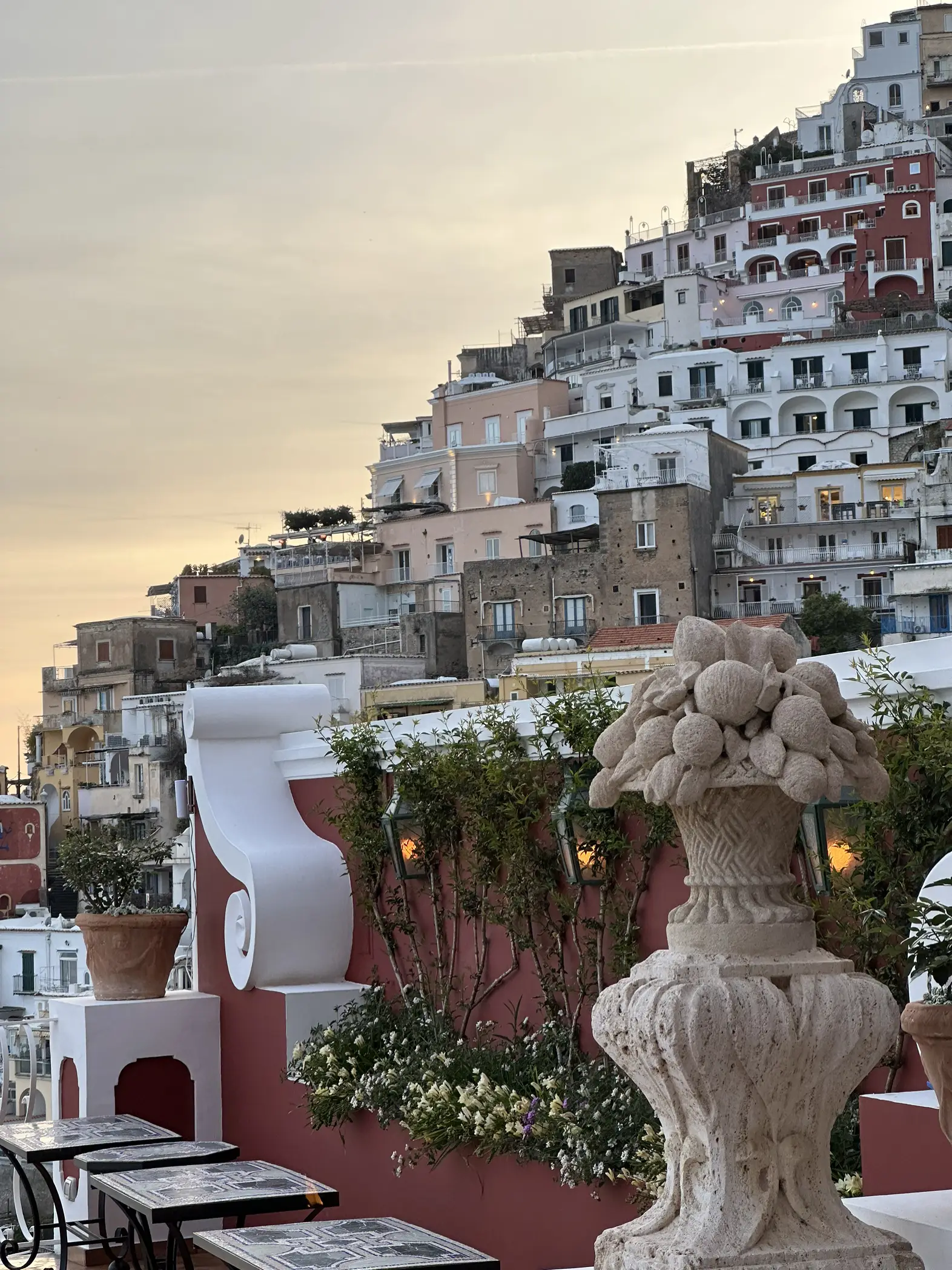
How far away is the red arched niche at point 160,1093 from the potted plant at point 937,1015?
19.7 feet

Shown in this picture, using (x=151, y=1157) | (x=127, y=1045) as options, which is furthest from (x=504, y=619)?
(x=151, y=1157)

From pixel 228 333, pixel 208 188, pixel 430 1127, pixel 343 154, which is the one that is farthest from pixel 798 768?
pixel 228 333

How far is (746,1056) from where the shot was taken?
3527 millimetres

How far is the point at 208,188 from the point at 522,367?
1902 inches

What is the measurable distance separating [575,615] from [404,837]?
41.4 metres

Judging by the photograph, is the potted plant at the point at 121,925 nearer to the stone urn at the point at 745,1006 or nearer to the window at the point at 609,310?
the stone urn at the point at 745,1006

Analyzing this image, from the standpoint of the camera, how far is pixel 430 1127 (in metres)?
7.23

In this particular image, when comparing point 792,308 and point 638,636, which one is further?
point 792,308

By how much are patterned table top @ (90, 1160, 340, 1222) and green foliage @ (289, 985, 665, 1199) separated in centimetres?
74

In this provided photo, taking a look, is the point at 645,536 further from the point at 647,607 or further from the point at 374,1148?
the point at 374,1148

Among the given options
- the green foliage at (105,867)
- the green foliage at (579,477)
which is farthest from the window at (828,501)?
the green foliage at (105,867)

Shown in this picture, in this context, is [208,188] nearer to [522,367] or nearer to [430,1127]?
[430,1127]

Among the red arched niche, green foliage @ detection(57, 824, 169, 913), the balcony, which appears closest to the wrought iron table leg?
the red arched niche

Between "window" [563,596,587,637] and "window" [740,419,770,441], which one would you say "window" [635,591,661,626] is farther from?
"window" [740,419,770,441]
